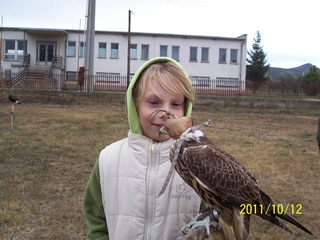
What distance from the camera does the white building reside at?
136 feet

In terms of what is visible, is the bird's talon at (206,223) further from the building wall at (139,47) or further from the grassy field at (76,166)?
the building wall at (139,47)

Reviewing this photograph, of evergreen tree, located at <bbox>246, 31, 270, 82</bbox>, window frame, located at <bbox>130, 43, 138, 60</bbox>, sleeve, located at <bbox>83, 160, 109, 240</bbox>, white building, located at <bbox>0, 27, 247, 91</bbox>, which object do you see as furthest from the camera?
evergreen tree, located at <bbox>246, 31, 270, 82</bbox>

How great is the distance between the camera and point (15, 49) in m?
42.0

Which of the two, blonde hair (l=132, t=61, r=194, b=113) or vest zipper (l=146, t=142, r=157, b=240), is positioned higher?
blonde hair (l=132, t=61, r=194, b=113)

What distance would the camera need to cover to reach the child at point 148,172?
208cm

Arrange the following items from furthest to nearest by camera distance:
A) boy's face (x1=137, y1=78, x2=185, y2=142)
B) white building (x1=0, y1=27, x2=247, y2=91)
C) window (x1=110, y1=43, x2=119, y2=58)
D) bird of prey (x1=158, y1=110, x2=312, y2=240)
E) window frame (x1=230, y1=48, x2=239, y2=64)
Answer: window frame (x1=230, y1=48, x2=239, y2=64)
window (x1=110, y1=43, x2=119, y2=58)
white building (x1=0, y1=27, x2=247, y2=91)
boy's face (x1=137, y1=78, x2=185, y2=142)
bird of prey (x1=158, y1=110, x2=312, y2=240)

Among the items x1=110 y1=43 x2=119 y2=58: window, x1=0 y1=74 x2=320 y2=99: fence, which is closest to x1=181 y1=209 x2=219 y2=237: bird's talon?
x1=0 y1=74 x2=320 y2=99: fence

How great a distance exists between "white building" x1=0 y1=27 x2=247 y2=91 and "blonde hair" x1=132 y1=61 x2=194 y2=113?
3955 centimetres

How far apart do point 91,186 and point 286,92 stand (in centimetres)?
2808

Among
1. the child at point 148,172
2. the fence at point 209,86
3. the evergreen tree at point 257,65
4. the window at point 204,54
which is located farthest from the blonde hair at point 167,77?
the evergreen tree at point 257,65

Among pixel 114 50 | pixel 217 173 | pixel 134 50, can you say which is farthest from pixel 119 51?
pixel 217 173

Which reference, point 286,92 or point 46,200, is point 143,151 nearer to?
point 46,200

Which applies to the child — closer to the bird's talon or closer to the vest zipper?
the vest zipper

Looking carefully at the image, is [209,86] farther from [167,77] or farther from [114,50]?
[167,77]
